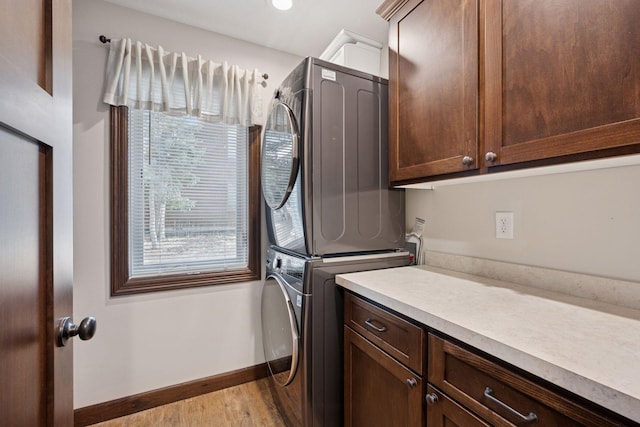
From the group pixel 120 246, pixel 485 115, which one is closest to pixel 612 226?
pixel 485 115

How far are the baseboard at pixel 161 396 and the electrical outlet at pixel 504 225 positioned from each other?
1.81 meters

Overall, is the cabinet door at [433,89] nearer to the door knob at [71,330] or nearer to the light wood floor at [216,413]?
the door knob at [71,330]

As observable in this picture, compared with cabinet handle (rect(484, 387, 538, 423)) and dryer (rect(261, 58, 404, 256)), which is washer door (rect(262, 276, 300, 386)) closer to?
dryer (rect(261, 58, 404, 256))

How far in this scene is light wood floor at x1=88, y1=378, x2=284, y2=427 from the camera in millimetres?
1638

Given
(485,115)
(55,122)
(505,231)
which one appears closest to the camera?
(55,122)

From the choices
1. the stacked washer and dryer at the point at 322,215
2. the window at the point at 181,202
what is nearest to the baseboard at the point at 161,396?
the stacked washer and dryer at the point at 322,215

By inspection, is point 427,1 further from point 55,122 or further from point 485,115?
point 55,122

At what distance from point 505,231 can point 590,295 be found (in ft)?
1.17

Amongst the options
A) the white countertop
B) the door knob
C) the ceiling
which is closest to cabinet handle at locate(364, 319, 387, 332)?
the white countertop

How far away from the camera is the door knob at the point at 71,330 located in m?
0.67

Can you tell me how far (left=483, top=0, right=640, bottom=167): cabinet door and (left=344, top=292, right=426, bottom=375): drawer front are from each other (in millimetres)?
662

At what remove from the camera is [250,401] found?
5.98 feet

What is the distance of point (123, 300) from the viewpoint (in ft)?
5.61

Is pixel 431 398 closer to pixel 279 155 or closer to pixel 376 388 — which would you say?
pixel 376 388
